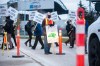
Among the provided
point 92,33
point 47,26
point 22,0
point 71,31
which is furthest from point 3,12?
point 22,0

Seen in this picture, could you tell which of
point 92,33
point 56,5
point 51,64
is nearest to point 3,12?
point 51,64

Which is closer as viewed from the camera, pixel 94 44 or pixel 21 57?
pixel 94 44

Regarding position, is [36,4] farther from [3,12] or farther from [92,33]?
[92,33]

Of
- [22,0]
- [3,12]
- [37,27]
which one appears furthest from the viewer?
[22,0]

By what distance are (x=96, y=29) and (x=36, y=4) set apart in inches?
1038

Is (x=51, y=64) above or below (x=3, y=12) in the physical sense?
below

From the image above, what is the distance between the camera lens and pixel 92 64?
33.7 ft

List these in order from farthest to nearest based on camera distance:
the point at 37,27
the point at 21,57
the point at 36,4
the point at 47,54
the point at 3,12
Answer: the point at 36,4, the point at 3,12, the point at 37,27, the point at 47,54, the point at 21,57

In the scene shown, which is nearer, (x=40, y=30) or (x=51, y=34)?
(x=51, y=34)

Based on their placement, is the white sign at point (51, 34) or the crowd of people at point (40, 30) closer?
the white sign at point (51, 34)

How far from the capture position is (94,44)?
33.1 feet

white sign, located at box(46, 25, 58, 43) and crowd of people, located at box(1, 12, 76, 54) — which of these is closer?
white sign, located at box(46, 25, 58, 43)

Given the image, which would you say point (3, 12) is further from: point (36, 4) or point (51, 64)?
point (36, 4)

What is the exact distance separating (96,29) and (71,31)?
1338 centimetres
